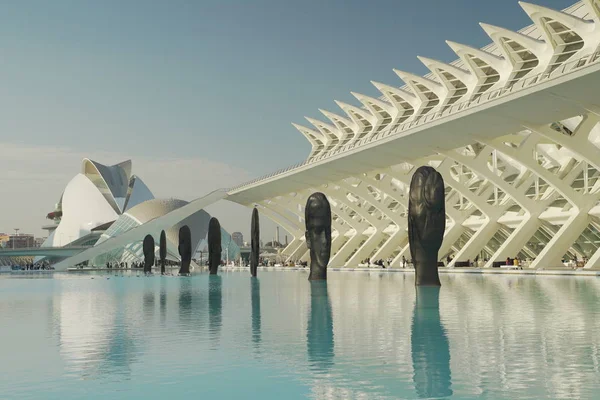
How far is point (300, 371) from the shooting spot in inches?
257

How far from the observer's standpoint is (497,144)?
102 feet

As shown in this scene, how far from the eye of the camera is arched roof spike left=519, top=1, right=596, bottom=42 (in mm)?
26875

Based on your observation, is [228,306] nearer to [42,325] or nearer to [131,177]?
[42,325]

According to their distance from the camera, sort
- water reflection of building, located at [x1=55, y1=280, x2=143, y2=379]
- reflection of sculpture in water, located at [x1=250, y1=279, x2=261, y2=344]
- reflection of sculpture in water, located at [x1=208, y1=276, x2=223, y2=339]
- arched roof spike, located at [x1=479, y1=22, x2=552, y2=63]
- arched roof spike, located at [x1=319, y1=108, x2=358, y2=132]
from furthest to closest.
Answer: arched roof spike, located at [x1=319, y1=108, x2=358, y2=132]
arched roof spike, located at [x1=479, y1=22, x2=552, y2=63]
reflection of sculpture in water, located at [x1=208, y1=276, x2=223, y2=339]
reflection of sculpture in water, located at [x1=250, y1=279, x2=261, y2=344]
water reflection of building, located at [x1=55, y1=280, x2=143, y2=379]

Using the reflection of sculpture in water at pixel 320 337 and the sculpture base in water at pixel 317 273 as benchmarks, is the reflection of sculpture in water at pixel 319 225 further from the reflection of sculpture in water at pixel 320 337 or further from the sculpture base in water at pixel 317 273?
the reflection of sculpture in water at pixel 320 337

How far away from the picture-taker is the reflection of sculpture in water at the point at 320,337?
23.0 ft

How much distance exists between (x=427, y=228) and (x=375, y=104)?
26.8 meters

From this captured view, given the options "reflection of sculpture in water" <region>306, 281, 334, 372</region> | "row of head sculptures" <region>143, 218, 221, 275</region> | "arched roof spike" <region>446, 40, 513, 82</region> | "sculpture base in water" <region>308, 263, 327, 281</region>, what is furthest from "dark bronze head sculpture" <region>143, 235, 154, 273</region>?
"reflection of sculpture in water" <region>306, 281, 334, 372</region>

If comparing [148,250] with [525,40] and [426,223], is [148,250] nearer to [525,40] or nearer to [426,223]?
[525,40]

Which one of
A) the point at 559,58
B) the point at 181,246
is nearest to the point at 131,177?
the point at 181,246

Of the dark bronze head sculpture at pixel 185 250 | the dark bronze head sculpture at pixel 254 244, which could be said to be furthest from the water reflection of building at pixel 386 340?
the dark bronze head sculpture at pixel 185 250

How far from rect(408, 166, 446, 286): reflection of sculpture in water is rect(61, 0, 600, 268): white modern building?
6362 millimetres

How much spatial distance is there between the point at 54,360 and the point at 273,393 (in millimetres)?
2810

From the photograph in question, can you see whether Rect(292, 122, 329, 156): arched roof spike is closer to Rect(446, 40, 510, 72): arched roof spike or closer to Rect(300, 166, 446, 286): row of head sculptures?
Rect(446, 40, 510, 72): arched roof spike
